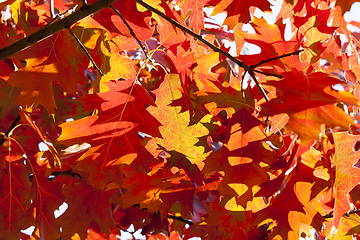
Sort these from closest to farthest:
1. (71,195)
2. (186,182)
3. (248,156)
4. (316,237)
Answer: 1. (248,156)
2. (186,182)
3. (71,195)
4. (316,237)

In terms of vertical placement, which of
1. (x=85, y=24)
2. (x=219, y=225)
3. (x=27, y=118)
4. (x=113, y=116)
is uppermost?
(x=85, y=24)

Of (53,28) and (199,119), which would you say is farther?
(199,119)

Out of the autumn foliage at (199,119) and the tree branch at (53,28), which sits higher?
the tree branch at (53,28)

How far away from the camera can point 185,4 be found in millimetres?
1558

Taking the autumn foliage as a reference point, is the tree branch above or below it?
above

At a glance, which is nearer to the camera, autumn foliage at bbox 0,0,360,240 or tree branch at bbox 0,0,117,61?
tree branch at bbox 0,0,117,61

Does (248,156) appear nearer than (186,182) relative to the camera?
Yes

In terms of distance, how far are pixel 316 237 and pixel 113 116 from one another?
1613 mm

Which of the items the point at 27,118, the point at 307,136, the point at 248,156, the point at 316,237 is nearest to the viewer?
the point at 307,136

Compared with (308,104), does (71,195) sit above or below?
below

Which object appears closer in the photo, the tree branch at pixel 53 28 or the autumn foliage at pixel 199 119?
the tree branch at pixel 53 28

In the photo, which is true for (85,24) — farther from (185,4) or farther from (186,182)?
(186,182)

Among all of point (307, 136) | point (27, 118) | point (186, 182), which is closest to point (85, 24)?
point (27, 118)

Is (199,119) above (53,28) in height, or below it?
below
